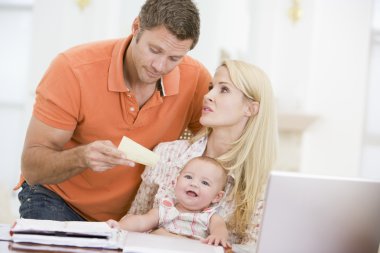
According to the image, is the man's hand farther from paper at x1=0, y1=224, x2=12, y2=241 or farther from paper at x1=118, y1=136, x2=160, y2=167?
paper at x1=0, y1=224, x2=12, y2=241

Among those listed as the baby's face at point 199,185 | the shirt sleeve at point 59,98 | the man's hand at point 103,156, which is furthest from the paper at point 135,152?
the shirt sleeve at point 59,98

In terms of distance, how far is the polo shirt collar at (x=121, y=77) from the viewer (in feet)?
8.11

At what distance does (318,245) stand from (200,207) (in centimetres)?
77

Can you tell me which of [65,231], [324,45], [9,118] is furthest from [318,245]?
[9,118]

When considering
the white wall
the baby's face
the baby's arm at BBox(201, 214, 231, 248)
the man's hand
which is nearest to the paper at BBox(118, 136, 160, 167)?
the man's hand

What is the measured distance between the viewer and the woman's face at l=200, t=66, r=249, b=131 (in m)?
2.42

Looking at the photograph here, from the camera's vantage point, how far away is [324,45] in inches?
232

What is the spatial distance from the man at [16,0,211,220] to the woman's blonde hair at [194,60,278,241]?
0.22 m

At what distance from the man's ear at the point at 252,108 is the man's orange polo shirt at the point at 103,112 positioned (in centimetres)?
29

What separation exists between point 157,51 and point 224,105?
0.35 metres

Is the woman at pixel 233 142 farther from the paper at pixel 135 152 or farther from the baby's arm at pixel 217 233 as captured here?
the paper at pixel 135 152

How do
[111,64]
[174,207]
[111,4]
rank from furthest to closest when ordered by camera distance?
[111,4] → [111,64] → [174,207]

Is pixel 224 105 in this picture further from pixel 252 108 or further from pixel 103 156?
pixel 103 156

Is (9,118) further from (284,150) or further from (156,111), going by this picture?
(156,111)
